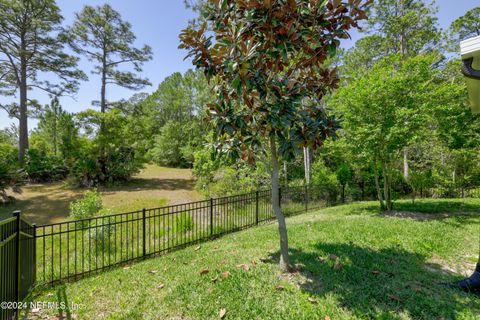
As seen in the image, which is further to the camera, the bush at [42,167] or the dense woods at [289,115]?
the bush at [42,167]

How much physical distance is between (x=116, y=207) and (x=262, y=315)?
9.19 m

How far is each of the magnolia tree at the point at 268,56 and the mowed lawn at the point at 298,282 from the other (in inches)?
67.2

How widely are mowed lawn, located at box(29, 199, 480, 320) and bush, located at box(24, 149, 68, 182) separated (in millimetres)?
16726

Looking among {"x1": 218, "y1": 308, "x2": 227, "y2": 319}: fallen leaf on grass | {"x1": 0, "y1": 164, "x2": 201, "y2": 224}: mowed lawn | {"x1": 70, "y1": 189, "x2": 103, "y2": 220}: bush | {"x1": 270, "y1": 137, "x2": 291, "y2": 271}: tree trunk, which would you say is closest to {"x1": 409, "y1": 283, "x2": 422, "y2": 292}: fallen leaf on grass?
{"x1": 270, "y1": 137, "x2": 291, "y2": 271}: tree trunk

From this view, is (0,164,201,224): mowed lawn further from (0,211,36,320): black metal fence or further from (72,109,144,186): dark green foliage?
(0,211,36,320): black metal fence

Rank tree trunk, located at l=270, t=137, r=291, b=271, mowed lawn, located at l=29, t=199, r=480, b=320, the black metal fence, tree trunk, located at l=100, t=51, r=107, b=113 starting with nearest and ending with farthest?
the black metal fence → mowed lawn, located at l=29, t=199, r=480, b=320 → tree trunk, located at l=270, t=137, r=291, b=271 → tree trunk, located at l=100, t=51, r=107, b=113

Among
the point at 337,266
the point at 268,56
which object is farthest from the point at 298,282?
the point at 268,56

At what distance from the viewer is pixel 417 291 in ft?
9.02

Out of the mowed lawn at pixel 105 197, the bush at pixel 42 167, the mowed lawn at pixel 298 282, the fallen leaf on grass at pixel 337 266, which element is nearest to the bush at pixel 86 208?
the mowed lawn at pixel 298 282

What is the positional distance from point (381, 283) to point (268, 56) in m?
3.20

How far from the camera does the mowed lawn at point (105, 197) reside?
9.17 m

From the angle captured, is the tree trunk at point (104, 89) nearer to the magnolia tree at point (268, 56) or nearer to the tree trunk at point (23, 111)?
the tree trunk at point (23, 111)

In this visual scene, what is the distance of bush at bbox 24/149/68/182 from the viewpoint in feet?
51.7

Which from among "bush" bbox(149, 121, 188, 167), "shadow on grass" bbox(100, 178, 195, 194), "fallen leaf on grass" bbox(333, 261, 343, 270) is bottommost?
"fallen leaf on grass" bbox(333, 261, 343, 270)
